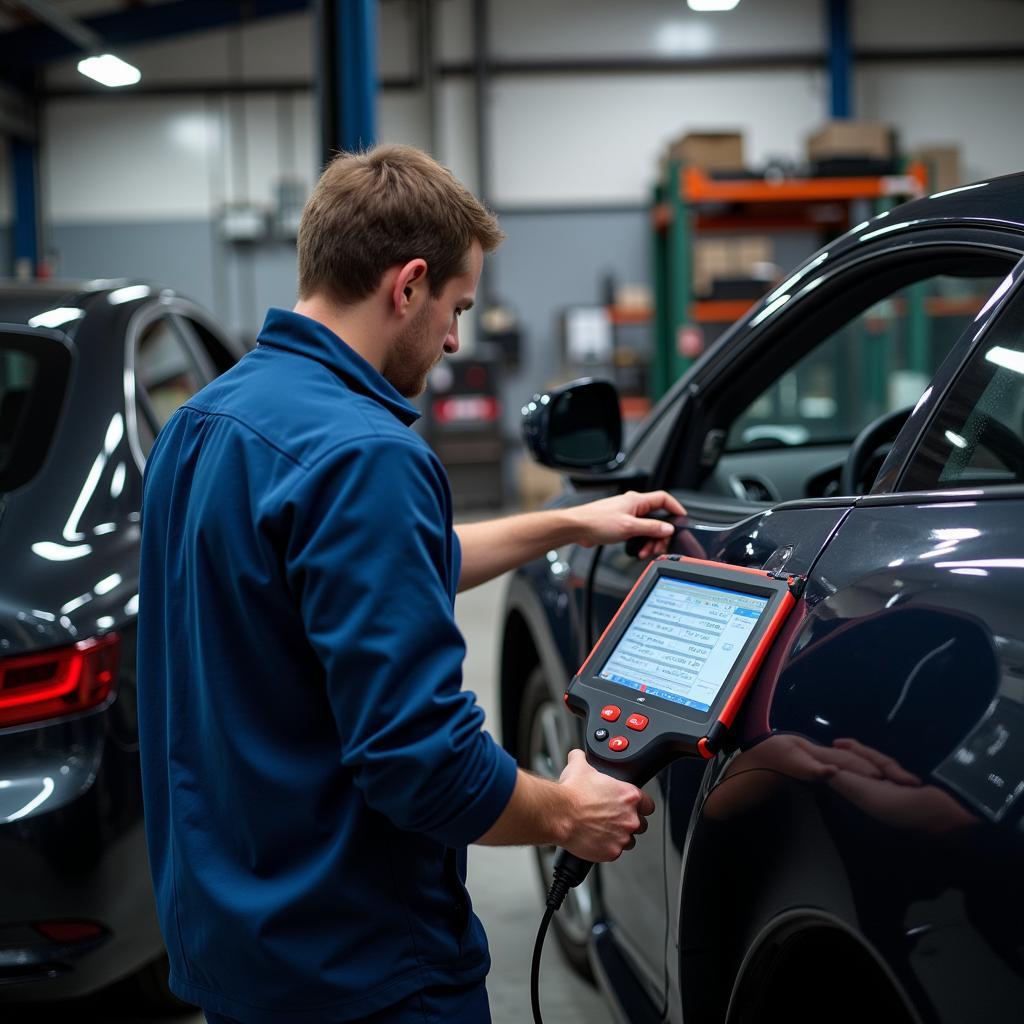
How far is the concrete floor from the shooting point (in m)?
2.51

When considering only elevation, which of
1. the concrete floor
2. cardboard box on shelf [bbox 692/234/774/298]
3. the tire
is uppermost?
cardboard box on shelf [bbox 692/234/774/298]

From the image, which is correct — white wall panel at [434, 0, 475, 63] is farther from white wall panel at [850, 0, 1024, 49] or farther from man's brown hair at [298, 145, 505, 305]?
man's brown hair at [298, 145, 505, 305]

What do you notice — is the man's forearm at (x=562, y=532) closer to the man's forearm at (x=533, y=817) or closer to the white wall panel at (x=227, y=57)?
the man's forearm at (x=533, y=817)

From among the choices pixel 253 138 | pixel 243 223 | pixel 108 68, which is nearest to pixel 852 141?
pixel 108 68

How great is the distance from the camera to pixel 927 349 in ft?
32.6

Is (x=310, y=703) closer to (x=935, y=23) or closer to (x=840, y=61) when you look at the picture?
(x=840, y=61)

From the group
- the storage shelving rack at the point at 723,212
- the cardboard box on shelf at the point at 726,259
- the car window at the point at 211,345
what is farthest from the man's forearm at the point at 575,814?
the cardboard box on shelf at the point at 726,259

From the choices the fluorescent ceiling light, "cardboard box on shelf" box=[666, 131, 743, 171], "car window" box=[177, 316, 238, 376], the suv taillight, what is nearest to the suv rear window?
the suv taillight

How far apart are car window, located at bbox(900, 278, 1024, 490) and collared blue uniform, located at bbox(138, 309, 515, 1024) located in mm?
558

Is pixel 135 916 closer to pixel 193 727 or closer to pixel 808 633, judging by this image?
pixel 193 727

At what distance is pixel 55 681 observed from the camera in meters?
2.04

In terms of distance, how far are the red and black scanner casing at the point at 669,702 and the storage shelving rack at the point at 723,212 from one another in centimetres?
814

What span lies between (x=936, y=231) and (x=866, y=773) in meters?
0.73

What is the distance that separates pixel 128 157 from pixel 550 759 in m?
12.5
